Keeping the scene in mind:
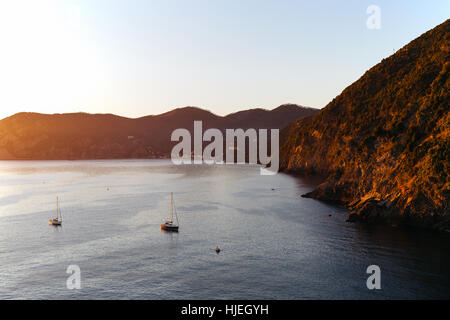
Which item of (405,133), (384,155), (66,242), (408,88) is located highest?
(408,88)

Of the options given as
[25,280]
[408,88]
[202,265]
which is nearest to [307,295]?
[202,265]

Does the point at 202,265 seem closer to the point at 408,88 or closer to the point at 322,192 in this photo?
the point at 322,192

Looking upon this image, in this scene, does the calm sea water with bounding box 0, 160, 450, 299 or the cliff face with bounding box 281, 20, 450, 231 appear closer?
the calm sea water with bounding box 0, 160, 450, 299

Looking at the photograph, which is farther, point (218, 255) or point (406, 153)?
point (406, 153)

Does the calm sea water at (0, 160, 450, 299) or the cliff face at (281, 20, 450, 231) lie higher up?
the cliff face at (281, 20, 450, 231)

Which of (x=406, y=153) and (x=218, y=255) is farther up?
(x=406, y=153)

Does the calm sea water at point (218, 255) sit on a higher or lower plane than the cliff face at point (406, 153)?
lower

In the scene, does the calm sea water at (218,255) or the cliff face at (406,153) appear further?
the cliff face at (406,153)

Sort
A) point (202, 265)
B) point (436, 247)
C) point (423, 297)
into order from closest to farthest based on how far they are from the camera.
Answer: point (423, 297), point (202, 265), point (436, 247)
